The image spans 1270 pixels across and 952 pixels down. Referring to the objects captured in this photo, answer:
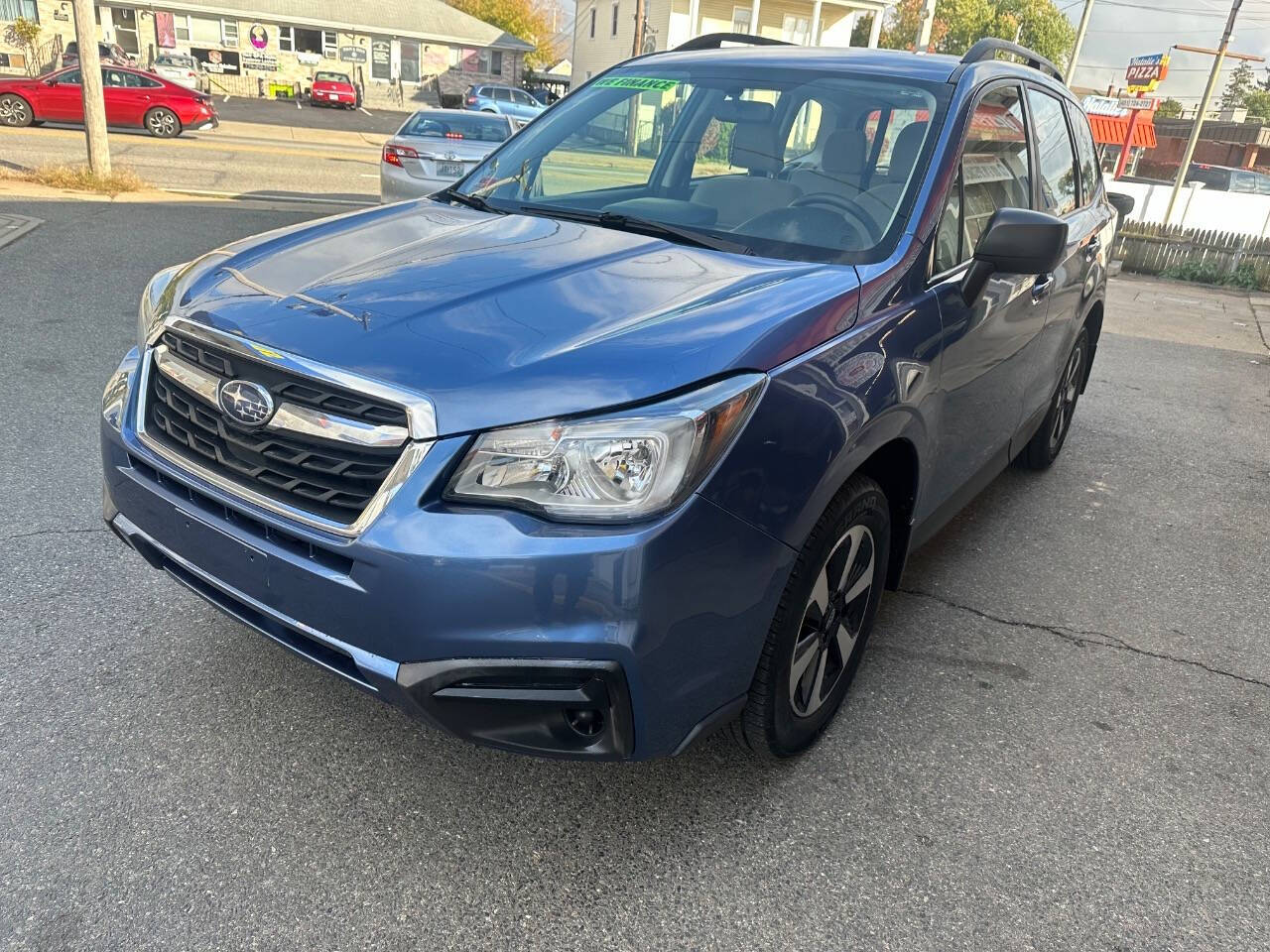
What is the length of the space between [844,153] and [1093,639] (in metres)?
1.96

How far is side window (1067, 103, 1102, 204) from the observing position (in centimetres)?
464

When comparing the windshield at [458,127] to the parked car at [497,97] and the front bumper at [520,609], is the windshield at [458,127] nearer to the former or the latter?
the front bumper at [520,609]

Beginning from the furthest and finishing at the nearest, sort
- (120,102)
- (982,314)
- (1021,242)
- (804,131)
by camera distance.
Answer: (120,102) < (804,131) < (982,314) < (1021,242)

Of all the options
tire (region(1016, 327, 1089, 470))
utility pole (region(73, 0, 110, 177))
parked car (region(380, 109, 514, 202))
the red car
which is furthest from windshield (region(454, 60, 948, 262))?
the red car

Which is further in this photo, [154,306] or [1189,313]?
[1189,313]

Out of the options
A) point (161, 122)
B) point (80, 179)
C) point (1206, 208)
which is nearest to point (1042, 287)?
point (80, 179)

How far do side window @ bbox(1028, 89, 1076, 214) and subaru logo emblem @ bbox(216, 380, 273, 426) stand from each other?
3.07 metres

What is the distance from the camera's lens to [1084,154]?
15.7 ft

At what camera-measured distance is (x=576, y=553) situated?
187 centimetres

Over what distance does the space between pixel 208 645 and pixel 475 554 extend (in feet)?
5.15

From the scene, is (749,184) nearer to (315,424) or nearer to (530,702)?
(315,424)

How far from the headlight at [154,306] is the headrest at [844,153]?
1.94 m

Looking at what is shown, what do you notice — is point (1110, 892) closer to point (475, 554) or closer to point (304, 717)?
point (475, 554)

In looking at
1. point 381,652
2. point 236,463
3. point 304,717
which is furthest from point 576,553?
point 304,717
